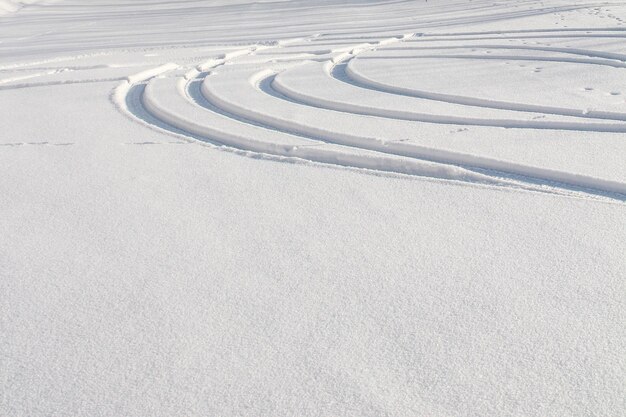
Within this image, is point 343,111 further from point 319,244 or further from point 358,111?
→ point 319,244

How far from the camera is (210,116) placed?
6215 mm

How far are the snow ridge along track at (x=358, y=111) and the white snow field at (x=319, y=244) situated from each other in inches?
1.0

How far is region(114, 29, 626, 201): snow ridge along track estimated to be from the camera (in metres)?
4.64

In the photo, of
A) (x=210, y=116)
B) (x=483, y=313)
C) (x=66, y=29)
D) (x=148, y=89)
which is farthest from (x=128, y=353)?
(x=66, y=29)

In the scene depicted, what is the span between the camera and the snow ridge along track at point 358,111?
15.2 ft

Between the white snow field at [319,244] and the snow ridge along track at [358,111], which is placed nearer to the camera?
the white snow field at [319,244]

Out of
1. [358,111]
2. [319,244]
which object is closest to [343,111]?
[358,111]

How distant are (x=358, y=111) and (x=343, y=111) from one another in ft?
0.47

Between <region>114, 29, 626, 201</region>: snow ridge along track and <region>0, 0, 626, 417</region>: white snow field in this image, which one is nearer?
<region>0, 0, 626, 417</region>: white snow field

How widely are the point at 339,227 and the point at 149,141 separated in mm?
2310

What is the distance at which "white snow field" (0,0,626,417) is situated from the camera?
2451mm

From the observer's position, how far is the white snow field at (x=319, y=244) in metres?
2.45

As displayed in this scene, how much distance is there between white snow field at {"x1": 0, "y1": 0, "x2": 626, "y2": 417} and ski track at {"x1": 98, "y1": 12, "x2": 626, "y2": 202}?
0.02m

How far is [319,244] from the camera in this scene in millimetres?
3559
